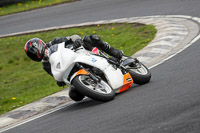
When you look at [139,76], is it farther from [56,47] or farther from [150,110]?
[150,110]

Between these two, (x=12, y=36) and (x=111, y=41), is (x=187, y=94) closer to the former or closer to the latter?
(x=111, y=41)

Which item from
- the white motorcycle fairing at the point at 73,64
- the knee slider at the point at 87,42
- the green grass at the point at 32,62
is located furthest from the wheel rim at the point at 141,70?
the green grass at the point at 32,62

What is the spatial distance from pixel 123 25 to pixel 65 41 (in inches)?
296

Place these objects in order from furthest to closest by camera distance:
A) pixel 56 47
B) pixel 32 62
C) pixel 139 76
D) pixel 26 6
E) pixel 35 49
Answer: pixel 26 6
pixel 32 62
pixel 139 76
pixel 56 47
pixel 35 49

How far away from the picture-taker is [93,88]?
267 inches

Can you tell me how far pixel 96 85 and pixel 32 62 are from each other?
695 centimetres

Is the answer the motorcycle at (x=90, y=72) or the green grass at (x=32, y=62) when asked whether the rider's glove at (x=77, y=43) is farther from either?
the green grass at (x=32, y=62)

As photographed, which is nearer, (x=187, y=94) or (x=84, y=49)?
(x=187, y=94)

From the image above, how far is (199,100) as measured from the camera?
5371 millimetres

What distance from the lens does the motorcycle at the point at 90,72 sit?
22.2 ft

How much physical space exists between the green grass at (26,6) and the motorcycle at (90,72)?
1632cm

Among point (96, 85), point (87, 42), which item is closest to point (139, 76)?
point (96, 85)

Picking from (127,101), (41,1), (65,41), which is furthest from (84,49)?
(41,1)

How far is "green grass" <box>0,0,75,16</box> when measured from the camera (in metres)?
23.8
